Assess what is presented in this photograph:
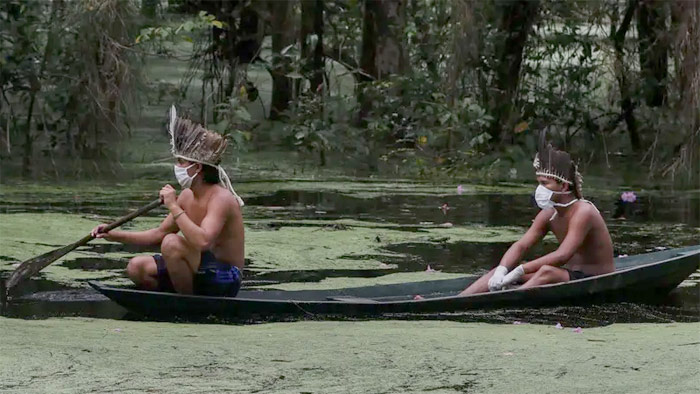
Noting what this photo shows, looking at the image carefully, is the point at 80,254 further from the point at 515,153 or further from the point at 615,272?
the point at 515,153

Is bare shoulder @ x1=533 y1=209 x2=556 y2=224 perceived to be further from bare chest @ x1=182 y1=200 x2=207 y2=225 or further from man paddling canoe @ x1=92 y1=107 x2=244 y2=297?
bare chest @ x1=182 y1=200 x2=207 y2=225

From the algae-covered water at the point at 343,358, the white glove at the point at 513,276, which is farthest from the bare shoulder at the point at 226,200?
the white glove at the point at 513,276

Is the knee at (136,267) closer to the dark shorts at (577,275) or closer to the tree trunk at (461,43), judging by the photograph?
the dark shorts at (577,275)

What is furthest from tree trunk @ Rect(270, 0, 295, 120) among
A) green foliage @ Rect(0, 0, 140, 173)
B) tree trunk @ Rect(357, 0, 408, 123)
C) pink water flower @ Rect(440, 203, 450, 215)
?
pink water flower @ Rect(440, 203, 450, 215)

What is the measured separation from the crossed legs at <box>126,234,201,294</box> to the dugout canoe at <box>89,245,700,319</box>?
0.38 feet

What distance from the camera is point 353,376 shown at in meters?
4.93

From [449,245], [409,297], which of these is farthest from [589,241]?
[449,245]

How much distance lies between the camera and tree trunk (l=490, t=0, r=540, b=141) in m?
13.7

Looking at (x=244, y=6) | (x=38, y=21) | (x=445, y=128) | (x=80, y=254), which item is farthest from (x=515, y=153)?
(x=80, y=254)

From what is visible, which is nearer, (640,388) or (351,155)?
(640,388)

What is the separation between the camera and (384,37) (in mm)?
14820

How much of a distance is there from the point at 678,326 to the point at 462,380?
167 centimetres

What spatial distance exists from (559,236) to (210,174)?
5.85ft

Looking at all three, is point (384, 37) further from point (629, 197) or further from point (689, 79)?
point (629, 197)
